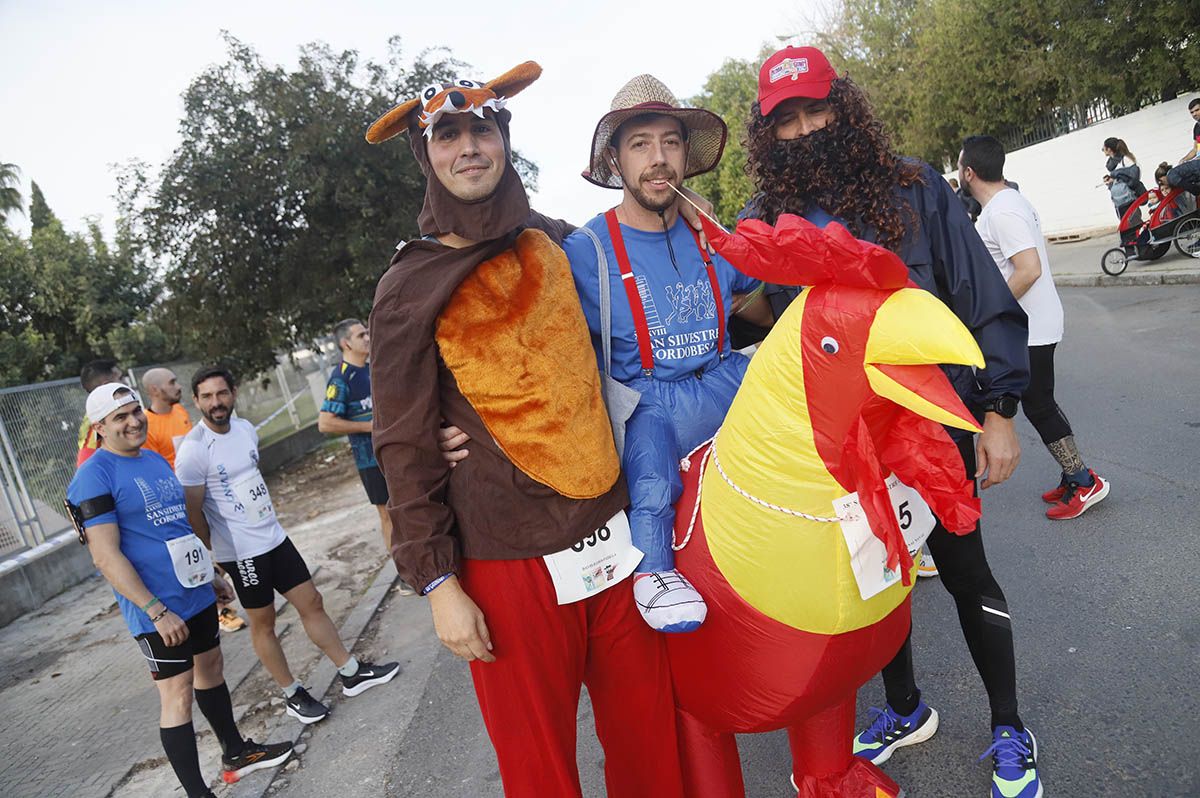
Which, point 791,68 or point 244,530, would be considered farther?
point 244,530

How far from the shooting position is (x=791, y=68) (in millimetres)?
2281

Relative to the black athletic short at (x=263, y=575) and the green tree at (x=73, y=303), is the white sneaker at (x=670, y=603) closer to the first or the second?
the black athletic short at (x=263, y=575)

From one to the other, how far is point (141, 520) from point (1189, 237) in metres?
12.3

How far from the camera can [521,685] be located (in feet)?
6.54

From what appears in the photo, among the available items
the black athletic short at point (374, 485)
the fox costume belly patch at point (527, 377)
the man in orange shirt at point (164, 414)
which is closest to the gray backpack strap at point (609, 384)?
the fox costume belly patch at point (527, 377)

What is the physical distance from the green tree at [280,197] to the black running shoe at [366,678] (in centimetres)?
700

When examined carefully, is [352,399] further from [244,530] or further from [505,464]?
[505,464]

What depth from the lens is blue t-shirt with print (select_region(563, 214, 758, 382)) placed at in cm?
221

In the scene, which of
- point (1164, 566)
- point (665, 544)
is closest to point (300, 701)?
point (665, 544)

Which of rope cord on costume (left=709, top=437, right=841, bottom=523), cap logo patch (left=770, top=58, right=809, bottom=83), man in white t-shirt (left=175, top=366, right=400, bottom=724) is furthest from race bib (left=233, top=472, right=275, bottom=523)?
cap logo patch (left=770, top=58, right=809, bottom=83)

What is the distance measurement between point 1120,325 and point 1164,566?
19.4 ft

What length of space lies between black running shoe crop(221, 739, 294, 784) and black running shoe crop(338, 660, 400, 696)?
1.99 ft

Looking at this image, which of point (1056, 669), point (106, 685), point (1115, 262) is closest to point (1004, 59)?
point (1115, 262)

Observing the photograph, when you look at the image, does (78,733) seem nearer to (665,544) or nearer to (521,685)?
(521,685)
